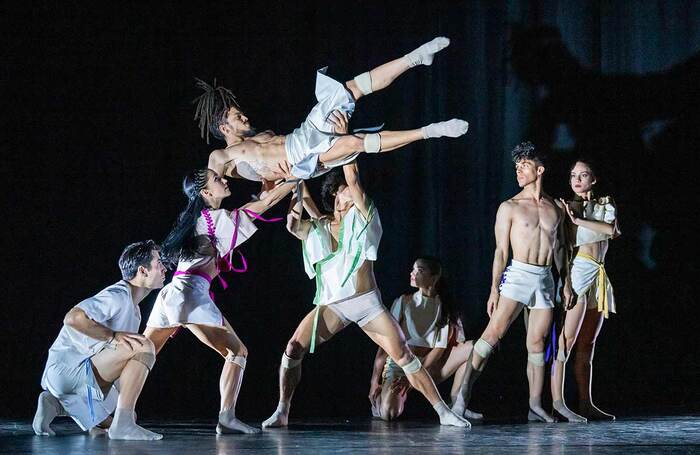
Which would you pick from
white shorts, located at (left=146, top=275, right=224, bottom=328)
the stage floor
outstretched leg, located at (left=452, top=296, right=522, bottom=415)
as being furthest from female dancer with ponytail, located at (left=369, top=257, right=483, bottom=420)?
white shorts, located at (left=146, top=275, right=224, bottom=328)

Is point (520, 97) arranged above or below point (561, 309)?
above

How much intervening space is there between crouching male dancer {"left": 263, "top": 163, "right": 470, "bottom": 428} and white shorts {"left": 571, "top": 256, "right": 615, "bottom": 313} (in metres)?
1.02

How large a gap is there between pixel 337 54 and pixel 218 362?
207cm

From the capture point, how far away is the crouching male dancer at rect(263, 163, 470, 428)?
15.1ft

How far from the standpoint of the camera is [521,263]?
16.3ft

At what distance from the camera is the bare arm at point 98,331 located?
165 inches

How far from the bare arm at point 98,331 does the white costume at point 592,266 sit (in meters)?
2.29

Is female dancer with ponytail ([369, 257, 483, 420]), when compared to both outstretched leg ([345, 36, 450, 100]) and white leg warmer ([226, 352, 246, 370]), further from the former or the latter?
outstretched leg ([345, 36, 450, 100])

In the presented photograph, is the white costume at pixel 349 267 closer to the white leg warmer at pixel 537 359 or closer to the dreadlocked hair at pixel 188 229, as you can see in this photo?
the dreadlocked hair at pixel 188 229

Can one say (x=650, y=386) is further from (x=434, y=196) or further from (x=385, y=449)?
(x=385, y=449)

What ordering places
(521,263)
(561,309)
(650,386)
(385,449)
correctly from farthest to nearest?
1. (650,386)
2. (561,309)
3. (521,263)
4. (385,449)

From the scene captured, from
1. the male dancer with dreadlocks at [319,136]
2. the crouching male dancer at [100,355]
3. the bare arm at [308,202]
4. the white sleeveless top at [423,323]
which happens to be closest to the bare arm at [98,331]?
the crouching male dancer at [100,355]

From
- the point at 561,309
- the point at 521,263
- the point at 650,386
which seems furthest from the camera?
the point at 650,386

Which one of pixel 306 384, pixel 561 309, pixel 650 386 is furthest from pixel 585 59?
pixel 306 384
